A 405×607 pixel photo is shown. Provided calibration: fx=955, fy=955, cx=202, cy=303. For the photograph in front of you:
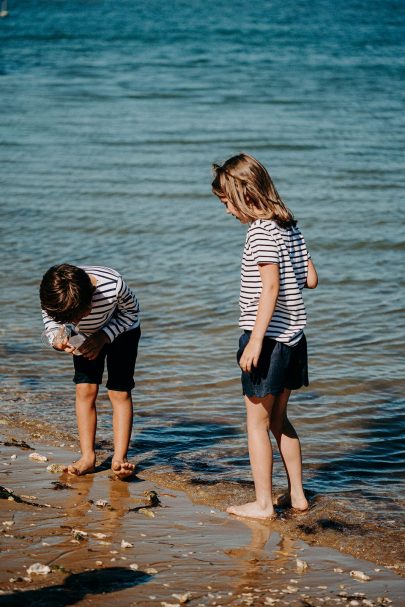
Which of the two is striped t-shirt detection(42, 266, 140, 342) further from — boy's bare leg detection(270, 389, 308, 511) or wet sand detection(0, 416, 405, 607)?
boy's bare leg detection(270, 389, 308, 511)

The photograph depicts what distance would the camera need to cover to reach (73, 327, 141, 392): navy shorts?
4.70 meters

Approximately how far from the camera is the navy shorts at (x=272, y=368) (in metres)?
4.18

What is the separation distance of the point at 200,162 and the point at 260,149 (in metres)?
1.32

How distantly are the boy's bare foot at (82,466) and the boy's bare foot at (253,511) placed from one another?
804mm

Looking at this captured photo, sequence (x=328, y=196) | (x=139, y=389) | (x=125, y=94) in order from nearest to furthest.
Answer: (x=139, y=389) → (x=328, y=196) → (x=125, y=94)

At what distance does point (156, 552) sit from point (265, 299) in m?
1.12

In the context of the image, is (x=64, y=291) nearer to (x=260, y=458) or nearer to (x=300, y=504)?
(x=260, y=458)

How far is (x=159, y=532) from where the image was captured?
397 cm

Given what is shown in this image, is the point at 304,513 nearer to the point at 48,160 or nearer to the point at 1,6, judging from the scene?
the point at 48,160

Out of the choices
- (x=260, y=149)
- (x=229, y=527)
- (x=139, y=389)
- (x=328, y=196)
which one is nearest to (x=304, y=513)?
(x=229, y=527)

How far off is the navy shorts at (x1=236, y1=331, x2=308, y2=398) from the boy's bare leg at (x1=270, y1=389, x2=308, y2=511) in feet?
0.56

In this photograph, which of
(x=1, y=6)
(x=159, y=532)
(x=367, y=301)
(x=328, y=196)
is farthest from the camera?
(x=1, y=6)

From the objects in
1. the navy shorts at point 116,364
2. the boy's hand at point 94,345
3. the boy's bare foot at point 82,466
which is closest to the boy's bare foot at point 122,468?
the boy's bare foot at point 82,466

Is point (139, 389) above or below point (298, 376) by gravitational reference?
below
